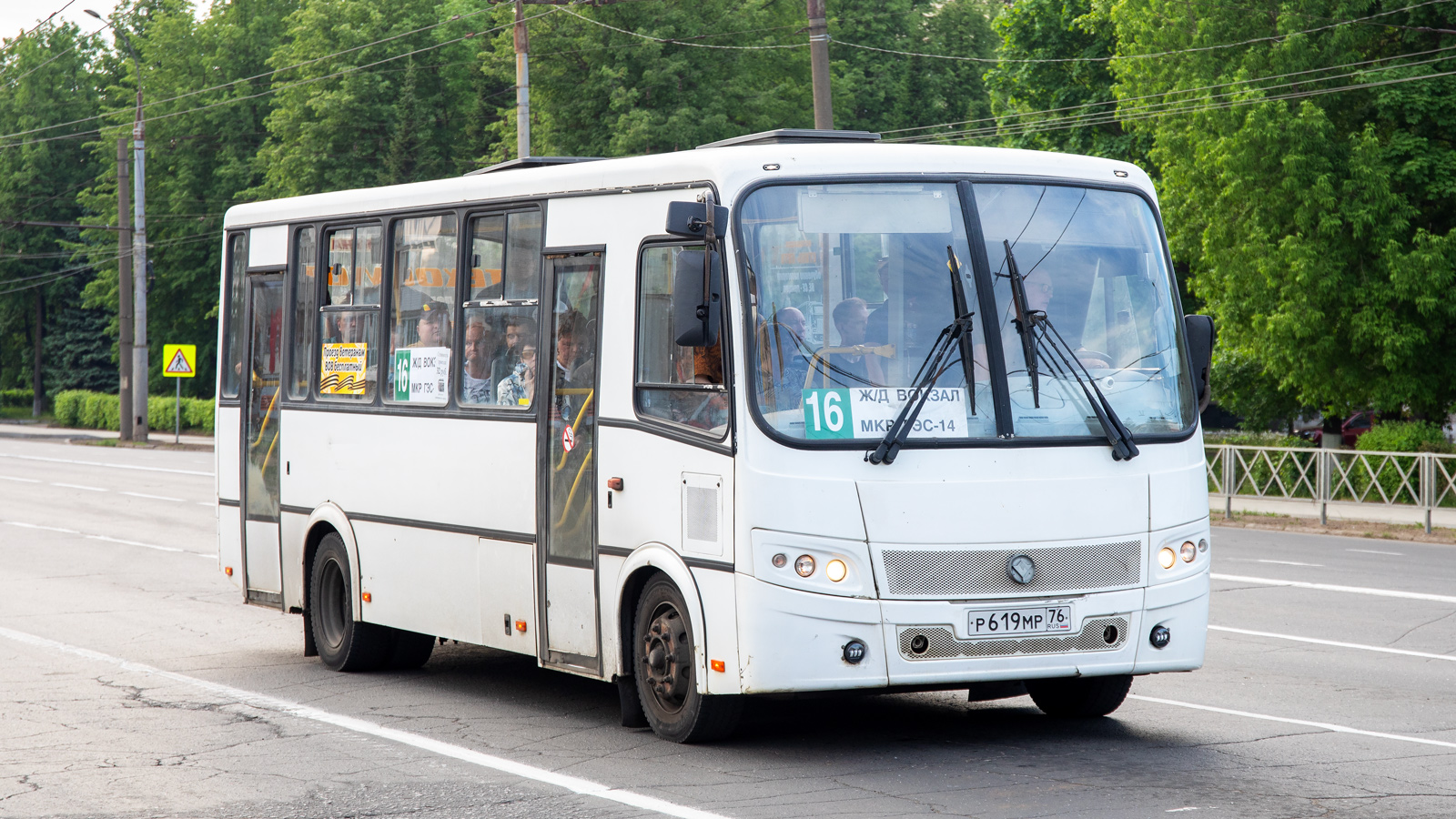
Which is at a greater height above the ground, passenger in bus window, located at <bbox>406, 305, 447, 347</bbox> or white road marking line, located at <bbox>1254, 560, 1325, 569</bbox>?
passenger in bus window, located at <bbox>406, 305, 447, 347</bbox>

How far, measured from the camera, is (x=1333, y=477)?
24.9 m

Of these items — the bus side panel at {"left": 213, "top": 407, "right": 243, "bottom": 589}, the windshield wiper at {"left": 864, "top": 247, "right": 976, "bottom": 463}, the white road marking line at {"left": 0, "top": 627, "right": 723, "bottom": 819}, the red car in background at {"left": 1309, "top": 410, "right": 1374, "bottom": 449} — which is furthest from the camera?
the red car in background at {"left": 1309, "top": 410, "right": 1374, "bottom": 449}

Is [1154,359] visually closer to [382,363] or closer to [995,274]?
[995,274]

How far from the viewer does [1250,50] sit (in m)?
28.3

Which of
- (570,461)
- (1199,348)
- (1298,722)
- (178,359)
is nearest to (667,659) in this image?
(570,461)

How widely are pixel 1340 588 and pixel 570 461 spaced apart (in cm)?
947

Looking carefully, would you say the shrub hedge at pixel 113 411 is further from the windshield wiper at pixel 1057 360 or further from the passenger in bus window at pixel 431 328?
the windshield wiper at pixel 1057 360

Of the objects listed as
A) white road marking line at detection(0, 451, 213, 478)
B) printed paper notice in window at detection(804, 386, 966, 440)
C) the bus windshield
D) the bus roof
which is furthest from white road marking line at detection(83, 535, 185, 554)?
printed paper notice in window at detection(804, 386, 966, 440)

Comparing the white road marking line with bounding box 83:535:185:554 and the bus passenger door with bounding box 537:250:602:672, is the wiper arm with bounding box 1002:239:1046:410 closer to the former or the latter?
the bus passenger door with bounding box 537:250:602:672

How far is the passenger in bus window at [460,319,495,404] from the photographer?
988 centimetres

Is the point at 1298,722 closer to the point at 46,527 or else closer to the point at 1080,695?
the point at 1080,695

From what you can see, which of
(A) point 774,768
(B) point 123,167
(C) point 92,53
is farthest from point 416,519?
(C) point 92,53

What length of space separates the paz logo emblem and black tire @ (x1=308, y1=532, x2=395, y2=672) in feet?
15.8

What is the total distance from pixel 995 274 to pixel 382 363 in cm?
440
